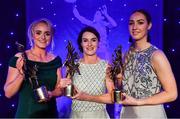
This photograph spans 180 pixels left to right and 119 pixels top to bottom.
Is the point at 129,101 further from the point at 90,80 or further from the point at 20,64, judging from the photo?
the point at 20,64

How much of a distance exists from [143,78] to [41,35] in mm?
728

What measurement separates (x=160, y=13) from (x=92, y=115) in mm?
1205

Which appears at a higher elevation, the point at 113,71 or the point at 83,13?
the point at 83,13

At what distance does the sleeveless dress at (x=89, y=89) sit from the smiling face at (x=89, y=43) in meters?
0.11

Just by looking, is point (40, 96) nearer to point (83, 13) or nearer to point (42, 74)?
point (42, 74)

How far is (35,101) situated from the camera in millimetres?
2385

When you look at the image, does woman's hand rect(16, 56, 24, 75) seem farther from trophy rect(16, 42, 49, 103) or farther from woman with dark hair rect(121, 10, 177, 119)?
woman with dark hair rect(121, 10, 177, 119)

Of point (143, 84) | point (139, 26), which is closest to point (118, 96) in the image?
point (143, 84)

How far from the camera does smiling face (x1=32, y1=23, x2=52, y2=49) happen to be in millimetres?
2396

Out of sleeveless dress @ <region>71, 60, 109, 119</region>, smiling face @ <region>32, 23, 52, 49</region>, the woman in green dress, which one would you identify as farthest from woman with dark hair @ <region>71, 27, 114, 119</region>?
smiling face @ <region>32, 23, 52, 49</region>

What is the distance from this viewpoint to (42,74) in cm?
240

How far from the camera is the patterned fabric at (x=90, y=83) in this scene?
8.14 ft

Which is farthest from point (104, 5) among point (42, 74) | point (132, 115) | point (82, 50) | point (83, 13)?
point (132, 115)

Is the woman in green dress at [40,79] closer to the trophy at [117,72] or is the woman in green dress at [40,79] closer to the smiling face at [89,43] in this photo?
the smiling face at [89,43]
